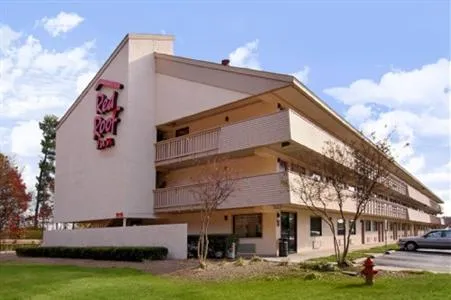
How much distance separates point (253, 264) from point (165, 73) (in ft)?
52.0

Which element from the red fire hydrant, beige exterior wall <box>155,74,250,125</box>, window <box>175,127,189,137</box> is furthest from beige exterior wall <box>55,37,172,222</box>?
the red fire hydrant

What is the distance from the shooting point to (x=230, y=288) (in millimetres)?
14820

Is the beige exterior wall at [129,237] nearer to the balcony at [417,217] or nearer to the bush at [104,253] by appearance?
the bush at [104,253]

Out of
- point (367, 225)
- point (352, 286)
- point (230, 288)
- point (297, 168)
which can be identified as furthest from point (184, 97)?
point (367, 225)

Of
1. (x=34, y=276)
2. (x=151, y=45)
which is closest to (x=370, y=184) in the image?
(x=34, y=276)

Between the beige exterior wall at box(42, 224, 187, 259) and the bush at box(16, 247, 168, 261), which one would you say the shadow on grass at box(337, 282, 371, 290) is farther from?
the bush at box(16, 247, 168, 261)

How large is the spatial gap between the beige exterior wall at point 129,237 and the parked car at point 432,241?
15.9m

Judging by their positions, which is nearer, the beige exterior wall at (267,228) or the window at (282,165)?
the beige exterior wall at (267,228)

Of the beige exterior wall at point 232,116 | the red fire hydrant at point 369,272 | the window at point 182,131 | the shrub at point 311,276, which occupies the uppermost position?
the beige exterior wall at point 232,116

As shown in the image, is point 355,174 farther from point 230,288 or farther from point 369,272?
point 230,288

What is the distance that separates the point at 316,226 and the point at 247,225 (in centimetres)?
577

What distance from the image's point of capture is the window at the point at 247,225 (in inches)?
1087

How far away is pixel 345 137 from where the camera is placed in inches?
1435

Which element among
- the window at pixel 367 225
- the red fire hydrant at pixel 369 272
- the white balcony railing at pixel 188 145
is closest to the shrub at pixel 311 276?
the red fire hydrant at pixel 369 272
